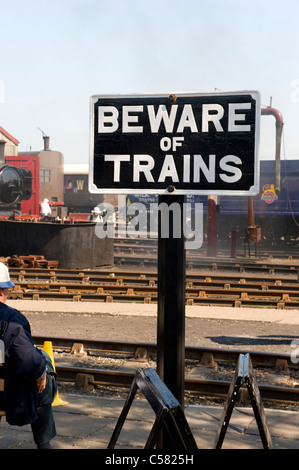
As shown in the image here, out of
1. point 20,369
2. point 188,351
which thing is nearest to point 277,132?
point 188,351

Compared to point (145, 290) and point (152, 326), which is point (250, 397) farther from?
point (145, 290)

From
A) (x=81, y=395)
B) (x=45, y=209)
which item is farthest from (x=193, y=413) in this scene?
(x=45, y=209)

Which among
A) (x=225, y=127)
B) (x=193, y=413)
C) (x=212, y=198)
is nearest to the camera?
(x=225, y=127)

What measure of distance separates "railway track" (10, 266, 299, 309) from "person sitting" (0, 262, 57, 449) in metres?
9.93

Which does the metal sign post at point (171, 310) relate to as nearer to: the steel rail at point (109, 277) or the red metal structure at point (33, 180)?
the steel rail at point (109, 277)

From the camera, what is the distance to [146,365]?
8.55 metres

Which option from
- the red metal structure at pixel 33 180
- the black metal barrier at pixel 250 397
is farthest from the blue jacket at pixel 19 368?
the red metal structure at pixel 33 180

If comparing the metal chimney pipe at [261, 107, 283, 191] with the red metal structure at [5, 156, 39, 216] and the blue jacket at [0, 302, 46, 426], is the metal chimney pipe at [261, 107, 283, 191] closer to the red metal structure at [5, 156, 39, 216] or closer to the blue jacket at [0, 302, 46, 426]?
the red metal structure at [5, 156, 39, 216]

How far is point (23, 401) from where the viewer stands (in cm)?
389

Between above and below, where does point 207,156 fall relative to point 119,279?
above

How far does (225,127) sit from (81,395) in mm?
4418

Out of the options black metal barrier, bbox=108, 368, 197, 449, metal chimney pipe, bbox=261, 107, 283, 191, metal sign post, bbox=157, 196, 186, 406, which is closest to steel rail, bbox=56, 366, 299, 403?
metal sign post, bbox=157, 196, 186, 406

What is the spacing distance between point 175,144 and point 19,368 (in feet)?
5.69
